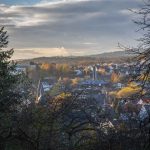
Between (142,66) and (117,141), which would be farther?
(117,141)

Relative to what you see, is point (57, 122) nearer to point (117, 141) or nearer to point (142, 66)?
point (117, 141)

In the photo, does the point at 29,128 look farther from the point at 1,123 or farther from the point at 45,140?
the point at 45,140

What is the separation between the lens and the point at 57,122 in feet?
45.7

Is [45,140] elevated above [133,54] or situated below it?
below

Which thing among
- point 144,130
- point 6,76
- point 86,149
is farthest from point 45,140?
point 6,76

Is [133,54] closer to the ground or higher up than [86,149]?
higher up

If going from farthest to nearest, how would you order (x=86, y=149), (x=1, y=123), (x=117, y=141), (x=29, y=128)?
1. (x=1, y=123)
2. (x=29, y=128)
3. (x=86, y=149)
4. (x=117, y=141)

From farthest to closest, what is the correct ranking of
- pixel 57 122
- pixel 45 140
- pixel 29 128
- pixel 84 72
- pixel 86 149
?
pixel 84 72 < pixel 29 128 < pixel 57 122 < pixel 45 140 < pixel 86 149

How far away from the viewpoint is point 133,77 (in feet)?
30.7

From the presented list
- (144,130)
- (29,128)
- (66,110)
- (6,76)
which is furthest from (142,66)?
(6,76)

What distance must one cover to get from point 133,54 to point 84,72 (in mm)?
149566

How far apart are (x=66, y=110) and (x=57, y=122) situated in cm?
81

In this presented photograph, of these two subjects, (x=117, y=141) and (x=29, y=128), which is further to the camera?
(x=29, y=128)

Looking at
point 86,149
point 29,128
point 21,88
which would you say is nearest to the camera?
point 86,149
